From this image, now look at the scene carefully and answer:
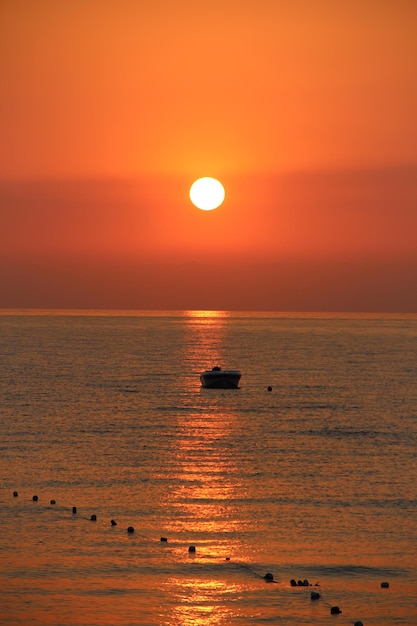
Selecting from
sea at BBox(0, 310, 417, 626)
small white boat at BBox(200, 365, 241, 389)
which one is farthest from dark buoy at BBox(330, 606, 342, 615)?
small white boat at BBox(200, 365, 241, 389)

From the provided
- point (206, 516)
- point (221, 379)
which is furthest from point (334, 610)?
point (221, 379)

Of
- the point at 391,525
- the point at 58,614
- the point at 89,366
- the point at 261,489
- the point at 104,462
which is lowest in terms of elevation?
the point at 58,614

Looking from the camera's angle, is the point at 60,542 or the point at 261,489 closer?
the point at 60,542

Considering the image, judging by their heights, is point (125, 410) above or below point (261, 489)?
above

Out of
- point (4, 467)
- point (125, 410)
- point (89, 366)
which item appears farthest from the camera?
point (89, 366)

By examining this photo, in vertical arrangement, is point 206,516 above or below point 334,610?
above

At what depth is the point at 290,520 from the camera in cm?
5334

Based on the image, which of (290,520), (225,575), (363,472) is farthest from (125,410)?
(225,575)

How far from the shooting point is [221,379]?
13638 centimetres

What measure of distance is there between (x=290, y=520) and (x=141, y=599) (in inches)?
598

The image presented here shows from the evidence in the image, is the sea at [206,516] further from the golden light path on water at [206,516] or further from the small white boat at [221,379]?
the small white boat at [221,379]

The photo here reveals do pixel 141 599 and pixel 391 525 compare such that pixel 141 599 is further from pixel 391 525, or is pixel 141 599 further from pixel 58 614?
pixel 391 525

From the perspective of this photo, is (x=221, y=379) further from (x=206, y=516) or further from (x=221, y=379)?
(x=206, y=516)

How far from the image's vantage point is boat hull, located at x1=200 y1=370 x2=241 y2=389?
137m
